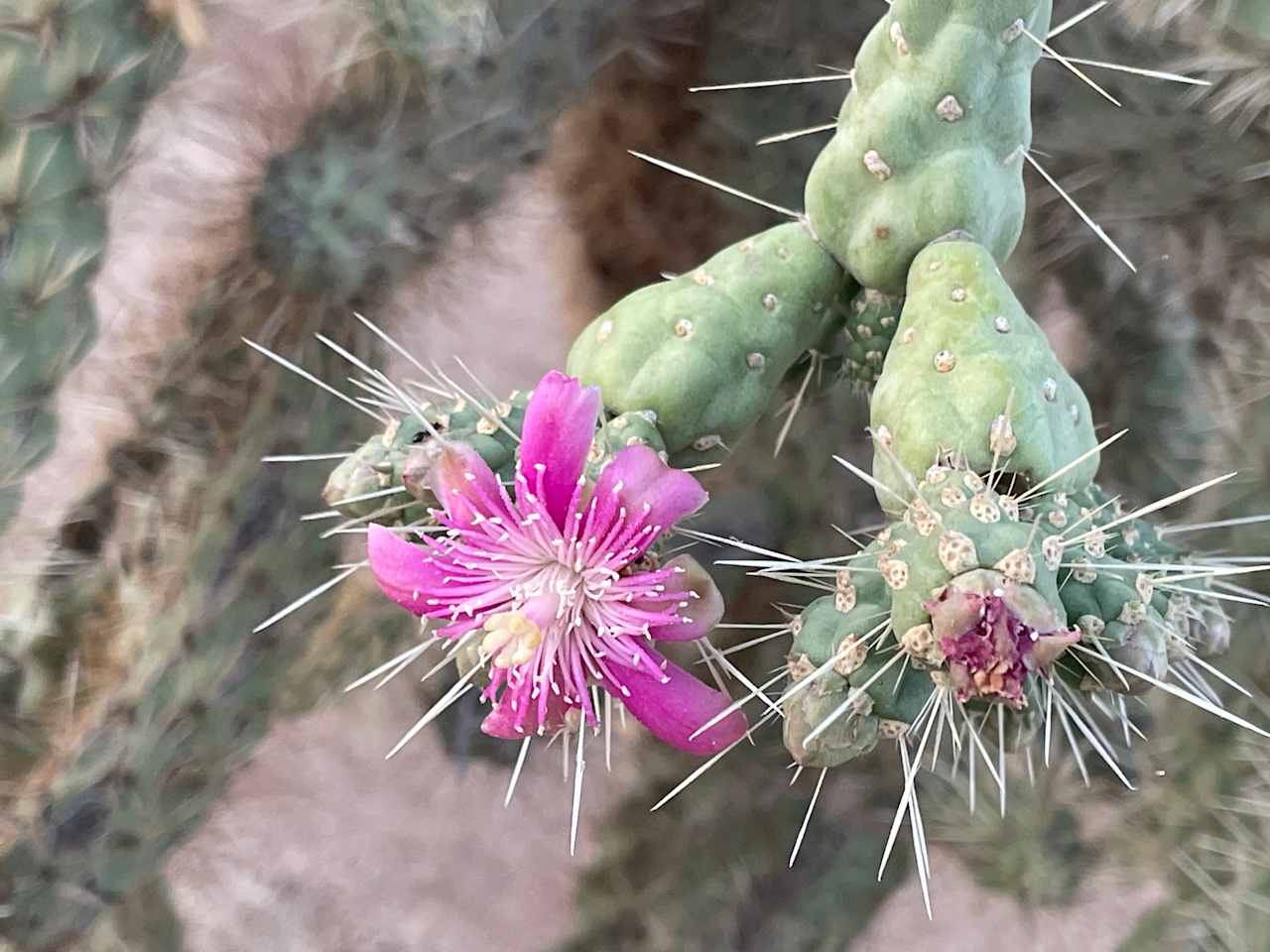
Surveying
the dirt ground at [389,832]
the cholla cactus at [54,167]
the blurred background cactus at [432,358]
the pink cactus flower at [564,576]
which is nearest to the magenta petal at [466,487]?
the pink cactus flower at [564,576]

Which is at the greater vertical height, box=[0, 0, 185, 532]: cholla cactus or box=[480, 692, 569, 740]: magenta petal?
box=[0, 0, 185, 532]: cholla cactus

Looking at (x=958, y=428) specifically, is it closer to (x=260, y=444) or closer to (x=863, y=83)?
(x=863, y=83)

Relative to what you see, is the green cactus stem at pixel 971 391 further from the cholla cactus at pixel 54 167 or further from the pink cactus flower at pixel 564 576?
the cholla cactus at pixel 54 167

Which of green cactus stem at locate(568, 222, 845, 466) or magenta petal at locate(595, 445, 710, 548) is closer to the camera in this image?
magenta petal at locate(595, 445, 710, 548)

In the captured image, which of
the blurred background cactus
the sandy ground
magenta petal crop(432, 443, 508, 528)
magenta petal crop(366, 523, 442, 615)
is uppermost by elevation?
magenta petal crop(432, 443, 508, 528)

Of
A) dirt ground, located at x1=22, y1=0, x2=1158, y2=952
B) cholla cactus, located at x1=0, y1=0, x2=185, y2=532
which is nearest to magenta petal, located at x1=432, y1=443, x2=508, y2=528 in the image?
cholla cactus, located at x1=0, y1=0, x2=185, y2=532

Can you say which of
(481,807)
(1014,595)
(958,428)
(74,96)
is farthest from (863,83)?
(481,807)

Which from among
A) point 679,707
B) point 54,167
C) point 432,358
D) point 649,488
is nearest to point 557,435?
point 649,488

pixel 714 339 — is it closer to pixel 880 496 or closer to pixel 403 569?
pixel 880 496

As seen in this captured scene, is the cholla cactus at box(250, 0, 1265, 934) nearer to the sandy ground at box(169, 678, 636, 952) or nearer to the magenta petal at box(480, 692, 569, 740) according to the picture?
the magenta petal at box(480, 692, 569, 740)
